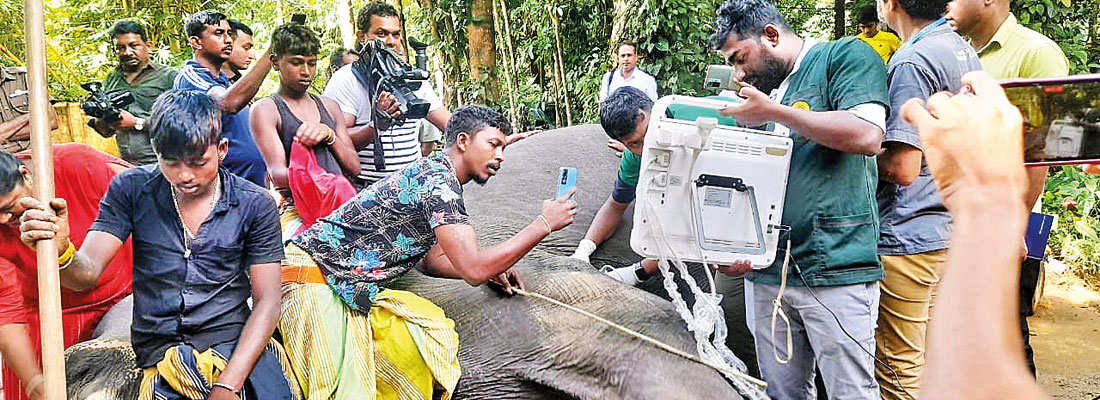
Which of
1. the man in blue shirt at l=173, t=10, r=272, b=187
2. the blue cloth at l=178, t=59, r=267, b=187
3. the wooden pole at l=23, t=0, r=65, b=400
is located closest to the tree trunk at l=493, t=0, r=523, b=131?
the man in blue shirt at l=173, t=10, r=272, b=187

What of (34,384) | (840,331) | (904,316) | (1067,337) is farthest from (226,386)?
(1067,337)

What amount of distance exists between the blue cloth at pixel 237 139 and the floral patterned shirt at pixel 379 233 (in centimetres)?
123

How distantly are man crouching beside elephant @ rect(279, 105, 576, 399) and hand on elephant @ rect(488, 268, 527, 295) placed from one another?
0.26 metres

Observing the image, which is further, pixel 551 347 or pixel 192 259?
pixel 551 347

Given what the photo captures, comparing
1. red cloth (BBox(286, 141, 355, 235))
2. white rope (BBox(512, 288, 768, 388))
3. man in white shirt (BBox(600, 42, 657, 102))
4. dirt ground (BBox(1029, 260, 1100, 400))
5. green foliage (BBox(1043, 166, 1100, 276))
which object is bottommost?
dirt ground (BBox(1029, 260, 1100, 400))

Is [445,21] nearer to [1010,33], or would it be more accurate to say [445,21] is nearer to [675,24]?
[675,24]

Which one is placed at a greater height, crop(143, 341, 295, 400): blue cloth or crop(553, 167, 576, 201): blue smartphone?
crop(553, 167, 576, 201): blue smartphone

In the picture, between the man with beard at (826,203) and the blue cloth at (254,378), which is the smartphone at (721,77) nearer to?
the man with beard at (826,203)

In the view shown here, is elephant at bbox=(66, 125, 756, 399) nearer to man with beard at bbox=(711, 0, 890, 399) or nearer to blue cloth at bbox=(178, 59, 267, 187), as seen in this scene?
man with beard at bbox=(711, 0, 890, 399)

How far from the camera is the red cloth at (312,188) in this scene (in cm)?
359

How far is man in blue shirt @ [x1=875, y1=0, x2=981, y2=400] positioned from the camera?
2682 mm

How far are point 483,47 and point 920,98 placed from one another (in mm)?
7590

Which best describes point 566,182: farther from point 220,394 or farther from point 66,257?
point 66,257

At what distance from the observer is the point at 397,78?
4.16 m
